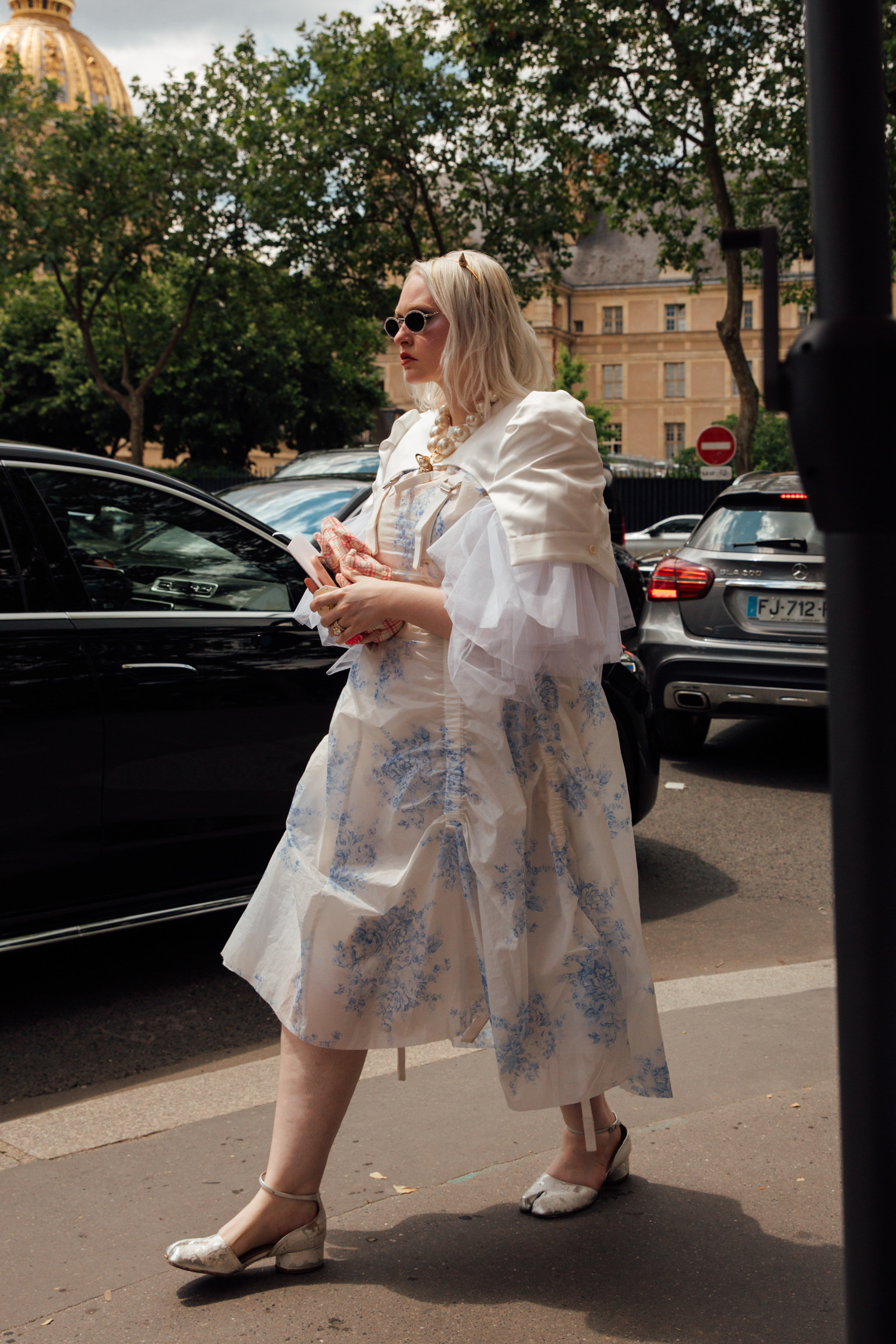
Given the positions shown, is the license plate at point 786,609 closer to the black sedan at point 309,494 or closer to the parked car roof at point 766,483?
the parked car roof at point 766,483

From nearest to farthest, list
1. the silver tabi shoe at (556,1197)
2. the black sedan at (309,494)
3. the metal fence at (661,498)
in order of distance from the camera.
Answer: the silver tabi shoe at (556,1197)
the black sedan at (309,494)
the metal fence at (661,498)

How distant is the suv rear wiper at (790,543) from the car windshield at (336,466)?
2203 millimetres

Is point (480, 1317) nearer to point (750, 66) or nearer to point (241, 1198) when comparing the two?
point (241, 1198)

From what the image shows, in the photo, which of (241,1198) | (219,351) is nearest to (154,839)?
(241,1198)

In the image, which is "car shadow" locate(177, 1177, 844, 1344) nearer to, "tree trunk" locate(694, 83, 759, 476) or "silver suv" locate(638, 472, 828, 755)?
"silver suv" locate(638, 472, 828, 755)

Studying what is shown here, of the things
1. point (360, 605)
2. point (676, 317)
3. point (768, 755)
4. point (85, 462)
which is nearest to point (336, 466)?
point (768, 755)

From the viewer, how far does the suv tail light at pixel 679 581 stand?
7488mm

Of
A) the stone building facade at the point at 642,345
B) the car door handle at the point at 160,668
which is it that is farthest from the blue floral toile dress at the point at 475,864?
the stone building facade at the point at 642,345

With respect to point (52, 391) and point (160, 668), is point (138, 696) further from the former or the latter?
point (52, 391)

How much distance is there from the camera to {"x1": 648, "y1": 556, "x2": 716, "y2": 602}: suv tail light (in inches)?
295

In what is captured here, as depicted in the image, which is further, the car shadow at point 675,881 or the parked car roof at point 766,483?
the parked car roof at point 766,483

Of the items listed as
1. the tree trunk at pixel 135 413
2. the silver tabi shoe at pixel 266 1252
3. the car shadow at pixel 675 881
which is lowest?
the car shadow at pixel 675 881

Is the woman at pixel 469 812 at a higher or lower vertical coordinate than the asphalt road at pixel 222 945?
higher

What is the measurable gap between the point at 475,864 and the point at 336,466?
19.4 feet
